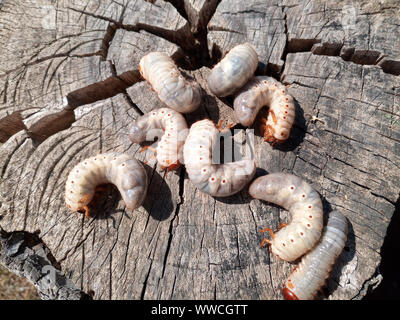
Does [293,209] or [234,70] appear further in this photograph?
[234,70]

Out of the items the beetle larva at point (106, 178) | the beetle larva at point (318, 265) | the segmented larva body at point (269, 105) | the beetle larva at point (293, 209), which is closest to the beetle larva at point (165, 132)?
the beetle larva at point (106, 178)

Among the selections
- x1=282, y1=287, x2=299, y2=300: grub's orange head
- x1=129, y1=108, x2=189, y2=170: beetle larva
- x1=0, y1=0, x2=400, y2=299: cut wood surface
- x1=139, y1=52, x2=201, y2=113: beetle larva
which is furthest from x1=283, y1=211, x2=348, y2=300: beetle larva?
x1=139, y1=52, x2=201, y2=113: beetle larva

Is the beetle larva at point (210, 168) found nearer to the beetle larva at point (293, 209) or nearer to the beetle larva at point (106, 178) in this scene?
the beetle larva at point (293, 209)

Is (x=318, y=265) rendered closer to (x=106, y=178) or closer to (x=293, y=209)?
(x=293, y=209)

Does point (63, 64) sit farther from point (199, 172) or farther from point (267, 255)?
point (267, 255)

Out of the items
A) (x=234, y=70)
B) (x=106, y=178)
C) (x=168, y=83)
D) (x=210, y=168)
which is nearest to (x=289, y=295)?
(x=210, y=168)

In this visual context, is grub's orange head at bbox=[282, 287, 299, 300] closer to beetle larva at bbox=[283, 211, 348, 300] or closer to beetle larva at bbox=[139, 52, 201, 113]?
beetle larva at bbox=[283, 211, 348, 300]

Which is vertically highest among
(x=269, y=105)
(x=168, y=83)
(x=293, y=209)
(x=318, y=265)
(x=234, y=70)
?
(x=234, y=70)

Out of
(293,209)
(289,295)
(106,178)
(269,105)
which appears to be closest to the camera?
(289,295)
